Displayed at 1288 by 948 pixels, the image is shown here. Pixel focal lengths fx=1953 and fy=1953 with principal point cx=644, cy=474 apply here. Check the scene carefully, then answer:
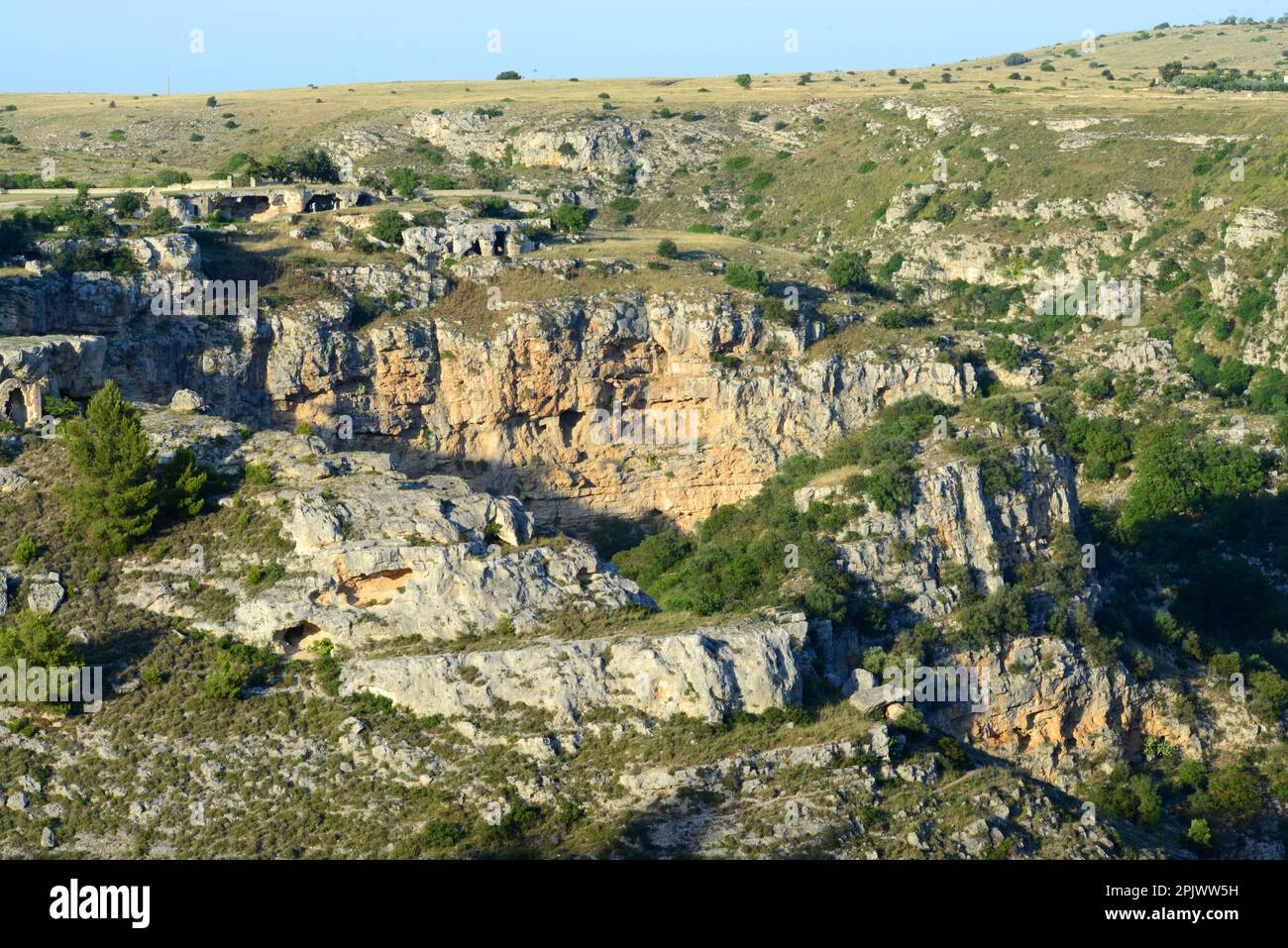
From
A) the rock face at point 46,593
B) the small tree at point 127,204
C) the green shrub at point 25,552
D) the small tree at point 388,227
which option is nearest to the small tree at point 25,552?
the green shrub at point 25,552

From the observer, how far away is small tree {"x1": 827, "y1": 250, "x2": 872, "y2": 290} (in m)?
84.2

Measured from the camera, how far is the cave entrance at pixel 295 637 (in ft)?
162

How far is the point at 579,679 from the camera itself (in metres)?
47.8

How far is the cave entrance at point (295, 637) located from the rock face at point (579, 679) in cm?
170

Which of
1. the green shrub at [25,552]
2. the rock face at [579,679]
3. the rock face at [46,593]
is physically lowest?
the rock face at [579,679]

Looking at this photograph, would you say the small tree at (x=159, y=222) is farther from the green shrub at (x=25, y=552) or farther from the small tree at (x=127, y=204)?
the green shrub at (x=25, y=552)

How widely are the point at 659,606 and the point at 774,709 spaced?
8.49m

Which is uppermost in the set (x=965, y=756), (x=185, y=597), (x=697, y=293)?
(x=697, y=293)

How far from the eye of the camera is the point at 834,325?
7781cm

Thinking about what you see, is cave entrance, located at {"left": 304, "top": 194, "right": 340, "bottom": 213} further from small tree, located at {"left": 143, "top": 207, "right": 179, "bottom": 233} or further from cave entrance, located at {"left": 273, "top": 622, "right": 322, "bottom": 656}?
cave entrance, located at {"left": 273, "top": 622, "right": 322, "bottom": 656}

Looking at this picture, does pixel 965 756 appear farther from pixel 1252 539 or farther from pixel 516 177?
pixel 516 177

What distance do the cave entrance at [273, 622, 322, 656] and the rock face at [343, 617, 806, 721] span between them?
1.70m

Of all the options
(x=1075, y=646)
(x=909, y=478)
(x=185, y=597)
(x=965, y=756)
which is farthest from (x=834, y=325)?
(x=185, y=597)

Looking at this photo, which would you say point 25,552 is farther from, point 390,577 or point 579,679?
point 579,679
